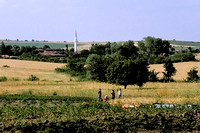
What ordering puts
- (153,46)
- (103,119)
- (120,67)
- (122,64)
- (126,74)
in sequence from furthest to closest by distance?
(153,46), (122,64), (120,67), (126,74), (103,119)

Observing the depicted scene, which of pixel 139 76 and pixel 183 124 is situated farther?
pixel 139 76

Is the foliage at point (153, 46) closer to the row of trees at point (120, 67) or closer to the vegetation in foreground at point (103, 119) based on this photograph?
the row of trees at point (120, 67)

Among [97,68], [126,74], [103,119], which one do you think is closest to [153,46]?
[97,68]

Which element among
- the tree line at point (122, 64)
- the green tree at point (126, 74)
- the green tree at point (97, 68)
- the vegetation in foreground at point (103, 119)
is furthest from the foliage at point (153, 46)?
the vegetation in foreground at point (103, 119)

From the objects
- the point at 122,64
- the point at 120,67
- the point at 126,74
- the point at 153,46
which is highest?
the point at 153,46

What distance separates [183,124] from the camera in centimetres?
2234

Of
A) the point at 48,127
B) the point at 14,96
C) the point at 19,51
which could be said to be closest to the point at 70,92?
the point at 14,96

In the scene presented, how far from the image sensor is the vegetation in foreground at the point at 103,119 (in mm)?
20094

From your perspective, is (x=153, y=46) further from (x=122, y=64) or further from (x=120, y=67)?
(x=120, y=67)

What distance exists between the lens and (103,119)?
21172mm

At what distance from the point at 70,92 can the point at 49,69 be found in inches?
1888

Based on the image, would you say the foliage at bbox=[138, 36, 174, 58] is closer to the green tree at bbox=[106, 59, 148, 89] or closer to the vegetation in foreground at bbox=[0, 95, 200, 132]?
the green tree at bbox=[106, 59, 148, 89]

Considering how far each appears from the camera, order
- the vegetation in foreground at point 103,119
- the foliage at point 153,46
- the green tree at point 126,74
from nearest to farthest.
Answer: the vegetation in foreground at point 103,119, the green tree at point 126,74, the foliage at point 153,46

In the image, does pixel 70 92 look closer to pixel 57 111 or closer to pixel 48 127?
pixel 57 111
